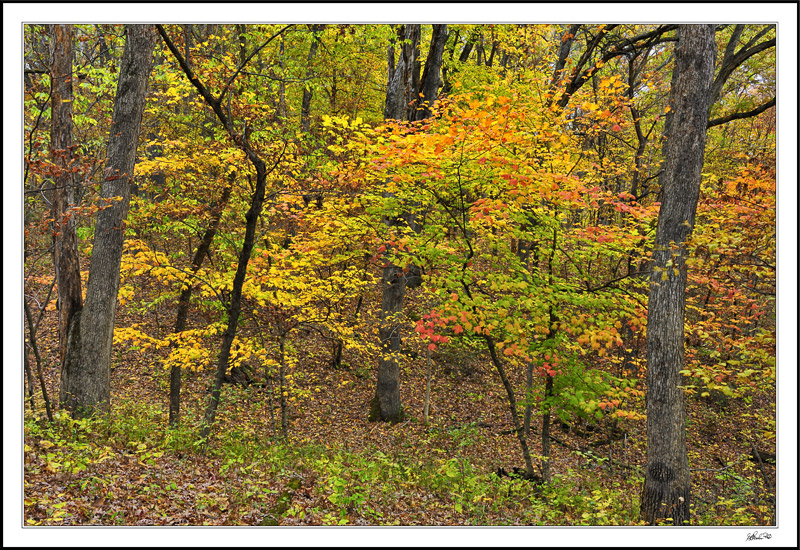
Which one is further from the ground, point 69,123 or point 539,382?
point 69,123

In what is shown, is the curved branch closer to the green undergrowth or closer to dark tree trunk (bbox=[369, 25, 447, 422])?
dark tree trunk (bbox=[369, 25, 447, 422])

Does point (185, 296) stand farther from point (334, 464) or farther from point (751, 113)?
point (751, 113)

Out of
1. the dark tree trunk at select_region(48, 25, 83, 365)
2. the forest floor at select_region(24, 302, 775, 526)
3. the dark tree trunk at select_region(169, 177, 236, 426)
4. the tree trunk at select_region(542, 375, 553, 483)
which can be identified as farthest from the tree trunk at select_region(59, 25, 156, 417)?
the tree trunk at select_region(542, 375, 553, 483)

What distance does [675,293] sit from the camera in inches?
236

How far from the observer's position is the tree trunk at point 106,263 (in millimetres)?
7180

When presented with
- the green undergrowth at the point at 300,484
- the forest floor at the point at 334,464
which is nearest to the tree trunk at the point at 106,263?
the forest floor at the point at 334,464

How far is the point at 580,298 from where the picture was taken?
713 cm

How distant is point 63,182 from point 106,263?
1.42 metres

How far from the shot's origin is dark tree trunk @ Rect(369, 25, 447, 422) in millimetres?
10562

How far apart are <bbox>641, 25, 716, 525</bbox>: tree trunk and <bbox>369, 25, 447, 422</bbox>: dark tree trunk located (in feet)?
17.5

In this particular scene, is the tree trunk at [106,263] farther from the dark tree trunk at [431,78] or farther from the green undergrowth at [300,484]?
the dark tree trunk at [431,78]
